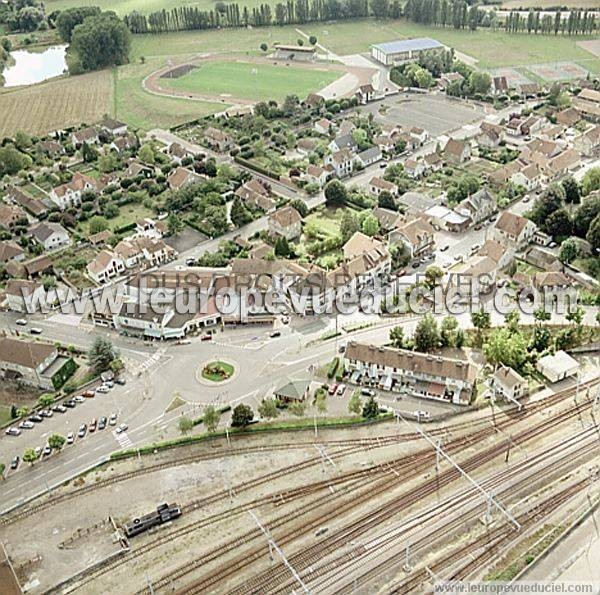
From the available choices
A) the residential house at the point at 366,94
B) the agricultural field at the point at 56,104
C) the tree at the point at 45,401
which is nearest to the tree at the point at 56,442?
the tree at the point at 45,401

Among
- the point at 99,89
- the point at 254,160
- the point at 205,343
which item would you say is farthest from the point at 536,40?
the point at 205,343

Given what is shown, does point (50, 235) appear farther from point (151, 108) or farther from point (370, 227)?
point (151, 108)

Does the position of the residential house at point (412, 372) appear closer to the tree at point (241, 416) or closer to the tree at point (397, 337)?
the tree at point (397, 337)

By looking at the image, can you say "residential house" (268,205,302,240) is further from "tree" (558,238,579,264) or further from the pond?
the pond

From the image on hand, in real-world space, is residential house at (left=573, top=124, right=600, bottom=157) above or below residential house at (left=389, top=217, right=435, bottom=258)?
above

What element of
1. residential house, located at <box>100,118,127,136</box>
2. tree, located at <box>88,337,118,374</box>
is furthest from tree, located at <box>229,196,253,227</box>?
residential house, located at <box>100,118,127,136</box>

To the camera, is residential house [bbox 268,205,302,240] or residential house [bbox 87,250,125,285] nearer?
residential house [bbox 87,250,125,285]
